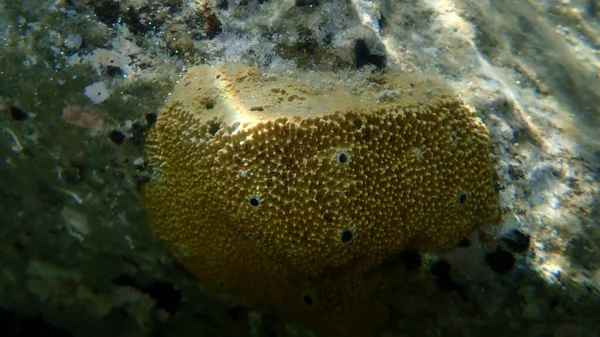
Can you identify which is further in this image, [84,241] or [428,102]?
[84,241]

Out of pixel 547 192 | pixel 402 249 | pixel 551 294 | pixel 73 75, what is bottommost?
pixel 551 294

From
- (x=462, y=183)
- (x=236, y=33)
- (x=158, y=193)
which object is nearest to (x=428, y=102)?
(x=462, y=183)

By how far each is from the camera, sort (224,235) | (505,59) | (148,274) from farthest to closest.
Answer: (505,59)
(148,274)
(224,235)

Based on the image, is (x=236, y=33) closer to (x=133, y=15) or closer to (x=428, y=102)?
(x=133, y=15)

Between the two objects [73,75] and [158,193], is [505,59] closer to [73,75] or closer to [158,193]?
[158,193]

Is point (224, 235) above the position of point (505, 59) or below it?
below

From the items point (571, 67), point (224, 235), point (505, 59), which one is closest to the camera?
point (224, 235)
